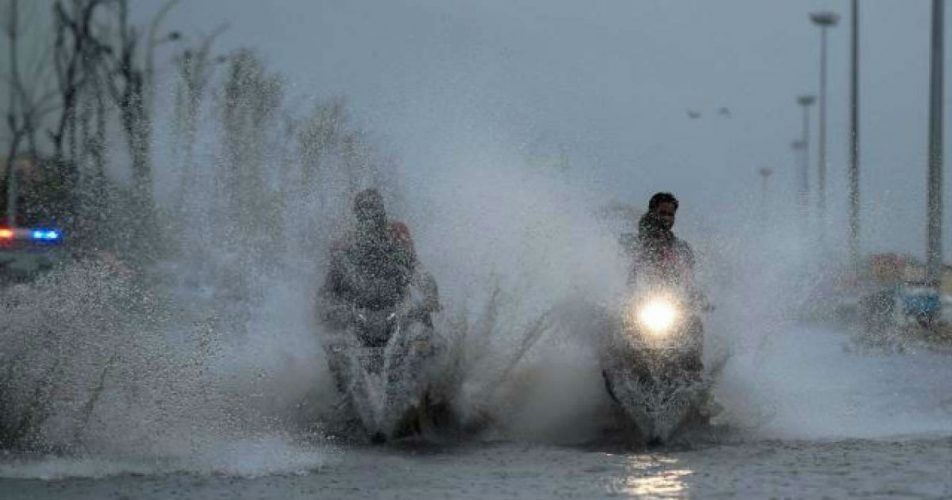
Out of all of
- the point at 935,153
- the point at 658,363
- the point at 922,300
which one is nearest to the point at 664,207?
the point at 658,363

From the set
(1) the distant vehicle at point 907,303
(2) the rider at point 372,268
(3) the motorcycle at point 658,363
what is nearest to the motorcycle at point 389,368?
(2) the rider at point 372,268

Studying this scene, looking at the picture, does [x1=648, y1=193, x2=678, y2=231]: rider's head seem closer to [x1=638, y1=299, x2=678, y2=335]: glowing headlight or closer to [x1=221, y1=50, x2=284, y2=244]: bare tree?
[x1=638, y1=299, x2=678, y2=335]: glowing headlight

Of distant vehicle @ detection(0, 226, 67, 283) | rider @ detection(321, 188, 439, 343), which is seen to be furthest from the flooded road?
distant vehicle @ detection(0, 226, 67, 283)

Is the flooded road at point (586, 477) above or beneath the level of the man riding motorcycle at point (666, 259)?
beneath

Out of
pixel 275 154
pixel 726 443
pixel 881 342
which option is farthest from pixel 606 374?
pixel 881 342

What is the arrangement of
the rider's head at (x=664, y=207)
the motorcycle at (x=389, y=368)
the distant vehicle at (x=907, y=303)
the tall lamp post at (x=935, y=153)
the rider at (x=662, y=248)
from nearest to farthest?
the motorcycle at (x=389, y=368) → the rider at (x=662, y=248) → the rider's head at (x=664, y=207) → the distant vehicle at (x=907, y=303) → the tall lamp post at (x=935, y=153)

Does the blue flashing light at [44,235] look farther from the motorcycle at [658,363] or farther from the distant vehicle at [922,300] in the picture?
the distant vehicle at [922,300]

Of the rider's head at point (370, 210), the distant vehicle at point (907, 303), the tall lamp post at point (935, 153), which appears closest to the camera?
the rider's head at point (370, 210)

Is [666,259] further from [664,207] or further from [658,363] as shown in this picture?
[658,363]

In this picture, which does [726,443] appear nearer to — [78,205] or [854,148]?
[78,205]

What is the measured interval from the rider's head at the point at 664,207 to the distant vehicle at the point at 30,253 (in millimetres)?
10283

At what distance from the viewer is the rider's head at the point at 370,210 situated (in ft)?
41.7

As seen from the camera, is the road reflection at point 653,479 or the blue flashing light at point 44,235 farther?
the blue flashing light at point 44,235

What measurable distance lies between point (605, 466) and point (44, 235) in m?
12.3
